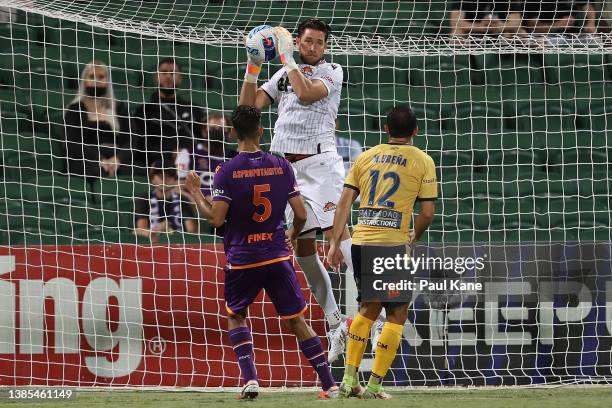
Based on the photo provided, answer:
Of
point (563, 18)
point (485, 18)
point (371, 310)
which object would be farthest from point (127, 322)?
point (563, 18)

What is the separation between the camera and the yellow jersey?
6.35 metres

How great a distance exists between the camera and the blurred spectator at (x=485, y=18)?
9750 millimetres

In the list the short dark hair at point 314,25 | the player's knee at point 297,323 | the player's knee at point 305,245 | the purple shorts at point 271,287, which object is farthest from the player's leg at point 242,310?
the short dark hair at point 314,25

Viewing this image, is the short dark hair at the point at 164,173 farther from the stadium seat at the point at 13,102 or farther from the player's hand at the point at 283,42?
the player's hand at the point at 283,42

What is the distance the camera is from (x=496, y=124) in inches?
408

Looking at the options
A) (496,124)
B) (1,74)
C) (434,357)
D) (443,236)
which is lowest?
(434,357)

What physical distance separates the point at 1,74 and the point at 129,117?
1283mm

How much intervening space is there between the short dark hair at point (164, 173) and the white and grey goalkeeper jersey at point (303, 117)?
2.29 metres

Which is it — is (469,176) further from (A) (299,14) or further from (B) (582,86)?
(A) (299,14)

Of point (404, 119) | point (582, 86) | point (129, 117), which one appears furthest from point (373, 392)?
point (582, 86)

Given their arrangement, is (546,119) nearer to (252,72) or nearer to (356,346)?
(252,72)

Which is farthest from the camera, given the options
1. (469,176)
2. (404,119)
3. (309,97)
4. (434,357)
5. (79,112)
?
(469,176)

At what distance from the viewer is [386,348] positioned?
21.1 ft

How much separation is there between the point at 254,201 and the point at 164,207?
3.30 metres
